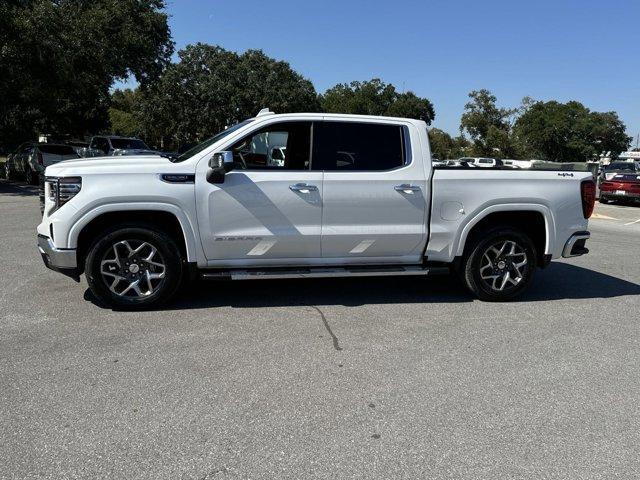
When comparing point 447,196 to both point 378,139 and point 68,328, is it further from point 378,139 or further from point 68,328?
point 68,328

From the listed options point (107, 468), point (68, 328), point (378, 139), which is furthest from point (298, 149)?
point (107, 468)

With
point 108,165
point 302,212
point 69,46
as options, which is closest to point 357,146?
point 302,212

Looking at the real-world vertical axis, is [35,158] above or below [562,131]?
below

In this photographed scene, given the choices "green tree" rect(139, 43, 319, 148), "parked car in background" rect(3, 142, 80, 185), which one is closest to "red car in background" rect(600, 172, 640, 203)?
"parked car in background" rect(3, 142, 80, 185)

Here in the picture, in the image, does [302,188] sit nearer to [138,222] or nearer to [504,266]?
[138,222]

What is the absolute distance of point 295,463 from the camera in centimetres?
289

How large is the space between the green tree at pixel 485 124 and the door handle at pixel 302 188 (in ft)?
215

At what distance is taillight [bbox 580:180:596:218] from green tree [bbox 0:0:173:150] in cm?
1754

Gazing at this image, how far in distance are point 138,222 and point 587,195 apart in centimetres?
476

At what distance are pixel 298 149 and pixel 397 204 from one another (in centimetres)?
115

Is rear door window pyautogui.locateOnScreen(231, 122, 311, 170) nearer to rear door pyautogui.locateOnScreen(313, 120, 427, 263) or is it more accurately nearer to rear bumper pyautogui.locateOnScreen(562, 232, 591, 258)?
rear door pyautogui.locateOnScreen(313, 120, 427, 263)

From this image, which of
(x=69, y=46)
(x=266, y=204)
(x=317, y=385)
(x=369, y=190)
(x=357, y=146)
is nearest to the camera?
(x=317, y=385)

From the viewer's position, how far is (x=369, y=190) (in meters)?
5.43

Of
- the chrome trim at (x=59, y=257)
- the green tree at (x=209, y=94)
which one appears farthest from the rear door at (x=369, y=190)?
the green tree at (x=209, y=94)
